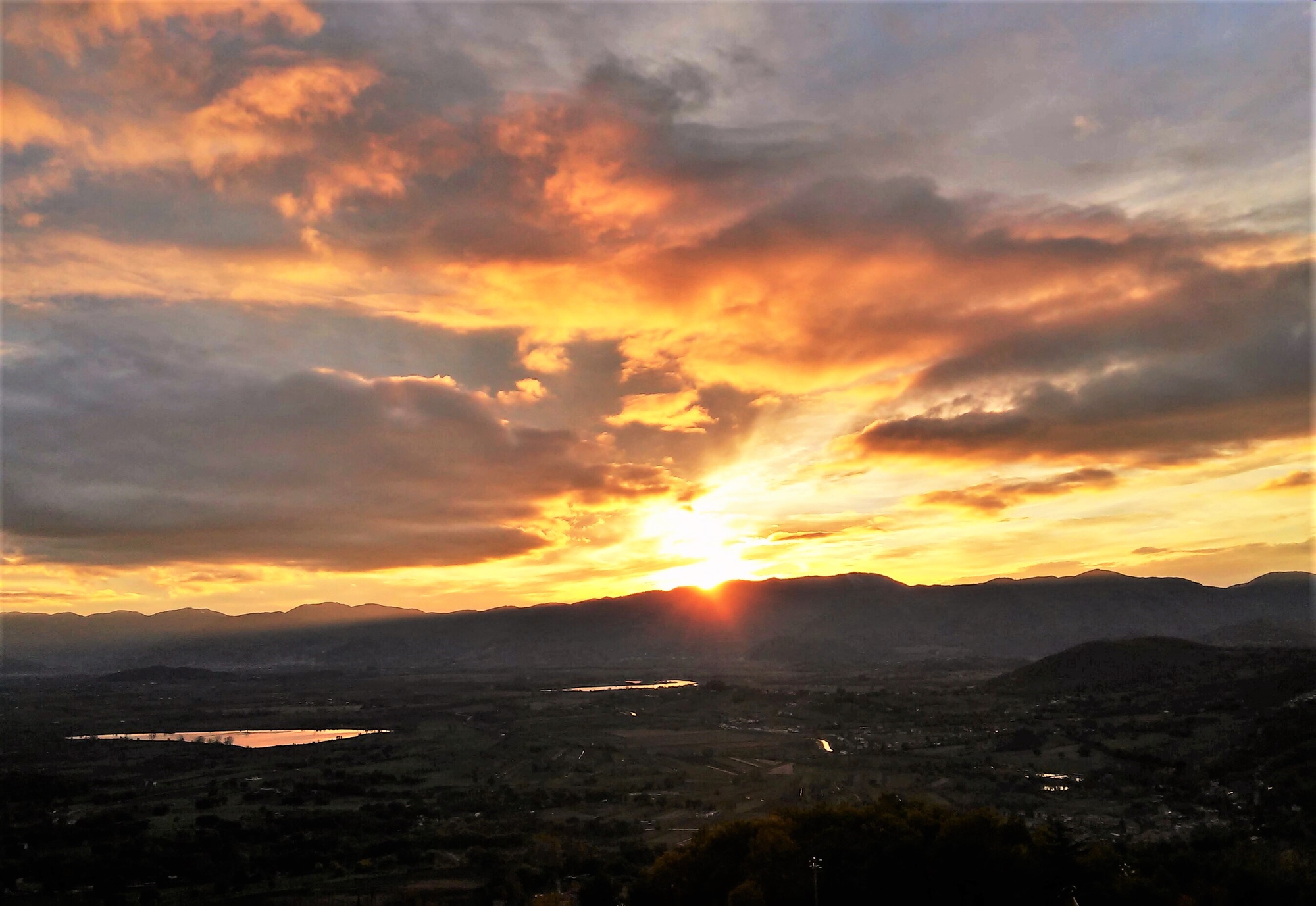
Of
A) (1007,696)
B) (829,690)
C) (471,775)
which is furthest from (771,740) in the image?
(829,690)

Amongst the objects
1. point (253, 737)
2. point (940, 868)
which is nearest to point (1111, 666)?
point (940, 868)

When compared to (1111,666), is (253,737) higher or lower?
lower

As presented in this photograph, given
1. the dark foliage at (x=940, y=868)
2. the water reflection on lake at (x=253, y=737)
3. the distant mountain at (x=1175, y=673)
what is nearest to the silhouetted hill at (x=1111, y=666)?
the distant mountain at (x=1175, y=673)

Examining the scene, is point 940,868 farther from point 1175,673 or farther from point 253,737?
point 253,737

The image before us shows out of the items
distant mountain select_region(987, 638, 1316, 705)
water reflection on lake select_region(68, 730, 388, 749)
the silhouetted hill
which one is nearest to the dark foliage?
distant mountain select_region(987, 638, 1316, 705)

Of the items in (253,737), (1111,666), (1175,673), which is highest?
(1111,666)

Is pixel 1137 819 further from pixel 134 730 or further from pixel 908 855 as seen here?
pixel 134 730

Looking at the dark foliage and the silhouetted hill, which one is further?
the silhouetted hill

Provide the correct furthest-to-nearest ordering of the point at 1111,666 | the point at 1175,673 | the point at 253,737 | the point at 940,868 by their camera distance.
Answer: the point at 253,737
the point at 1111,666
the point at 1175,673
the point at 940,868

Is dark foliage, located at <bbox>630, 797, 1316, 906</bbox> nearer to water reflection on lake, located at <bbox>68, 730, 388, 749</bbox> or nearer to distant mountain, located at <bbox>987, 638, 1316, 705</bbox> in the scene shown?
distant mountain, located at <bbox>987, 638, 1316, 705</bbox>
